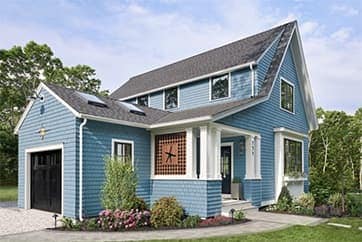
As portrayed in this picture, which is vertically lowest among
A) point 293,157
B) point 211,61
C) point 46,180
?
point 46,180

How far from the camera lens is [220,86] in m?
15.7

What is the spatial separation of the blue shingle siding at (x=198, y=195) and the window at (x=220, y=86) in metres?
5.03

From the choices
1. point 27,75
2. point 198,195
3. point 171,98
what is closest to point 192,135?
point 198,195

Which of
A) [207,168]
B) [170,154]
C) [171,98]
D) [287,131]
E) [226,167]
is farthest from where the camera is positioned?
[171,98]

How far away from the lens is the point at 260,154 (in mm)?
14328

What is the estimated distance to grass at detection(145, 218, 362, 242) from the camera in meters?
8.16

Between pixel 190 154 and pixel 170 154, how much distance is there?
3.32 ft

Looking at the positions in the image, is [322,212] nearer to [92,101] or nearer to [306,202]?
[306,202]

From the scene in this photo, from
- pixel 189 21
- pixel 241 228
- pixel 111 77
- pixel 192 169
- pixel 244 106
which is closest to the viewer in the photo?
pixel 241 228

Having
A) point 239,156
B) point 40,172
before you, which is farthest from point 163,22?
point 40,172

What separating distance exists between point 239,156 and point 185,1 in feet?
21.4

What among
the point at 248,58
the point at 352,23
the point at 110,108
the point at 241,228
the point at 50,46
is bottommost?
the point at 241,228

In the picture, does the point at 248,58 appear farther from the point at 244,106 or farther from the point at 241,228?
the point at 241,228

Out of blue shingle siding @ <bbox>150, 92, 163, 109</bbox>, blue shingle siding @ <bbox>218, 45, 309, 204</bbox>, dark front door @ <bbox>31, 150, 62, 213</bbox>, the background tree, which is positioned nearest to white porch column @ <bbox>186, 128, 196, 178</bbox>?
blue shingle siding @ <bbox>218, 45, 309, 204</bbox>
